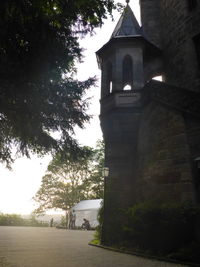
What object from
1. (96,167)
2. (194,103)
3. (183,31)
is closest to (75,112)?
(194,103)

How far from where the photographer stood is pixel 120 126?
10.8 meters

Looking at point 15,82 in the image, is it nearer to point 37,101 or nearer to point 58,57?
point 37,101

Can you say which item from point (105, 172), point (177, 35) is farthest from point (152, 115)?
point (177, 35)

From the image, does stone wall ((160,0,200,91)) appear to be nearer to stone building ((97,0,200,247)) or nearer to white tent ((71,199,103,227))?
stone building ((97,0,200,247))

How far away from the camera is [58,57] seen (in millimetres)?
6820

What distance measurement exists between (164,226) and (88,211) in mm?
21536

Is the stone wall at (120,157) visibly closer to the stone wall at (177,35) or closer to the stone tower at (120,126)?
the stone tower at (120,126)

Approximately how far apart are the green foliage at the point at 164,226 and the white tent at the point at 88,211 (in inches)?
757

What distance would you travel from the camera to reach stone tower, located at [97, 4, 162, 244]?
10.1 meters

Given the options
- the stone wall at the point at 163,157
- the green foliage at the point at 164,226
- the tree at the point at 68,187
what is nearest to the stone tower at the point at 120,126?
the stone wall at the point at 163,157

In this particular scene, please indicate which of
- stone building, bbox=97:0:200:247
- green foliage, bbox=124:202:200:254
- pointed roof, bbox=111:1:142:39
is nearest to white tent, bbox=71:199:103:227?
stone building, bbox=97:0:200:247

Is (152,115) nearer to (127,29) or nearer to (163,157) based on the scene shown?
(163,157)

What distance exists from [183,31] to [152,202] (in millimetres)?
9776

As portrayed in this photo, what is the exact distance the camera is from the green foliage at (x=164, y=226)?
22.8 feet
